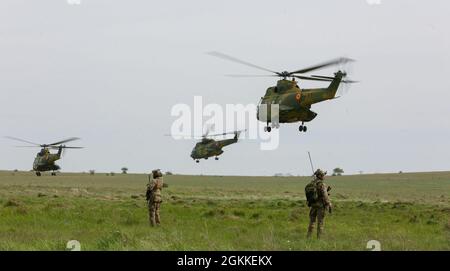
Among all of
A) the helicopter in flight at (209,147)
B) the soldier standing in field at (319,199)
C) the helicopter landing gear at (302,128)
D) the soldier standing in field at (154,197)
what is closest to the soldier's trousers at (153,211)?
the soldier standing in field at (154,197)

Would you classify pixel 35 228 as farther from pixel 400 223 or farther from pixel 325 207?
pixel 400 223

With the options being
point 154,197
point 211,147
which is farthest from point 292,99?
point 211,147

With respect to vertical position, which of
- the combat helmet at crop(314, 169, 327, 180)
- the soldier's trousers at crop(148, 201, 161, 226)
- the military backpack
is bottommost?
the soldier's trousers at crop(148, 201, 161, 226)

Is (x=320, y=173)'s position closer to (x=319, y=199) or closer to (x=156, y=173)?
(x=319, y=199)

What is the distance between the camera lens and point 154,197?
18.6 m

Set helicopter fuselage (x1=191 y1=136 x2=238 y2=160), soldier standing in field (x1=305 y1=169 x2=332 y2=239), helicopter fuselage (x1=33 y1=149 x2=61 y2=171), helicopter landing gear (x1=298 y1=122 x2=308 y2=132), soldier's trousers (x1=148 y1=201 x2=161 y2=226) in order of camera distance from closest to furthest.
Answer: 1. soldier standing in field (x1=305 y1=169 x2=332 y2=239)
2. soldier's trousers (x1=148 y1=201 x2=161 y2=226)
3. helicopter landing gear (x1=298 y1=122 x2=308 y2=132)
4. helicopter fuselage (x1=33 y1=149 x2=61 y2=171)
5. helicopter fuselage (x1=191 y1=136 x2=238 y2=160)

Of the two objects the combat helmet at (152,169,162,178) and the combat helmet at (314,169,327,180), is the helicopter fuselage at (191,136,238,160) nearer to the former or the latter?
the combat helmet at (152,169,162,178)

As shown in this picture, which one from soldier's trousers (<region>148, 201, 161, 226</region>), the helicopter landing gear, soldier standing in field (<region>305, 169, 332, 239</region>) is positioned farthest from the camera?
the helicopter landing gear

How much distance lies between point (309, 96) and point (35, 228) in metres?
15.2

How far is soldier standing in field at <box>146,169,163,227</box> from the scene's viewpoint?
18500 mm

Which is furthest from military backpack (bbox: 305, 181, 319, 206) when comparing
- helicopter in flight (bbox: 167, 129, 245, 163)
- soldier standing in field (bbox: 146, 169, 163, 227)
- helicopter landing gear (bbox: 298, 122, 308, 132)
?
helicopter in flight (bbox: 167, 129, 245, 163)

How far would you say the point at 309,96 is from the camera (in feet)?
94.3
